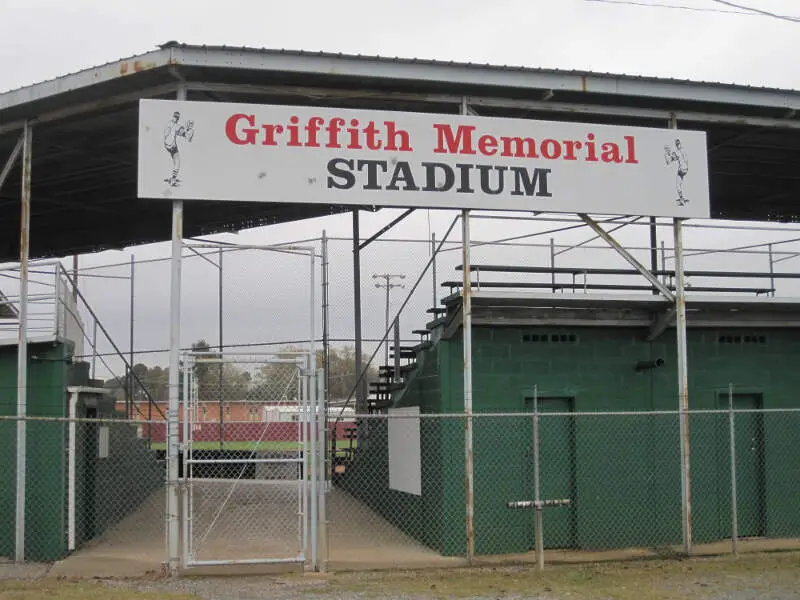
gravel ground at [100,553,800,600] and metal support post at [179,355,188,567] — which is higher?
metal support post at [179,355,188,567]

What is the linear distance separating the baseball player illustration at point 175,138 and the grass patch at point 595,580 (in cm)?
512

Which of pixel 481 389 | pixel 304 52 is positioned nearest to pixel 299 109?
pixel 304 52

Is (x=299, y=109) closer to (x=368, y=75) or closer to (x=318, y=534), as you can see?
(x=368, y=75)

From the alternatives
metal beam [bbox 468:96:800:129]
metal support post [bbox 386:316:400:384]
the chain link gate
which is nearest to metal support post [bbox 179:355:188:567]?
the chain link gate

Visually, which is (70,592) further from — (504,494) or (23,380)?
(504,494)

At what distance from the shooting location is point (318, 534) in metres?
10.9

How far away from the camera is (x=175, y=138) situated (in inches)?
424

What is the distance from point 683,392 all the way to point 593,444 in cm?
152

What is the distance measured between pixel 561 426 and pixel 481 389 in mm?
1318

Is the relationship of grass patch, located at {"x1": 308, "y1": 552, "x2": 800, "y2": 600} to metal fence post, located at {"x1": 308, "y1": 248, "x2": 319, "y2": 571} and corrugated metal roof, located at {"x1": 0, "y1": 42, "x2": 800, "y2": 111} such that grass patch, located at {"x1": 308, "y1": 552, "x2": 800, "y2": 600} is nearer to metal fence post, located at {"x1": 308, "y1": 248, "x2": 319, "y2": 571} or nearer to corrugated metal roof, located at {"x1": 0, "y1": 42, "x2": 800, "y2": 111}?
metal fence post, located at {"x1": 308, "y1": 248, "x2": 319, "y2": 571}

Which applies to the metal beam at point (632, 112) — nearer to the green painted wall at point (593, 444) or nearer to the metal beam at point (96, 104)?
the green painted wall at point (593, 444)

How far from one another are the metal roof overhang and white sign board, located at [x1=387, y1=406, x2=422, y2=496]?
4552 millimetres

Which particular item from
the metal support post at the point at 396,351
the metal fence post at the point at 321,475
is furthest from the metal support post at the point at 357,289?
the metal fence post at the point at 321,475

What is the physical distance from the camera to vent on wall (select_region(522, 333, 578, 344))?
12.7 metres
